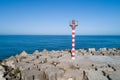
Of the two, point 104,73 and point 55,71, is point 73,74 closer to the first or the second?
point 55,71

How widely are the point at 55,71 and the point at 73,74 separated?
868mm

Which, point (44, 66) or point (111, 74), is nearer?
point (111, 74)

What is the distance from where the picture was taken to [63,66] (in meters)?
8.05

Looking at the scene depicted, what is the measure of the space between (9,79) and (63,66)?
2.87 metres

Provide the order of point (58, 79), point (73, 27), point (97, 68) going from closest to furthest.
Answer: point (58, 79)
point (97, 68)
point (73, 27)

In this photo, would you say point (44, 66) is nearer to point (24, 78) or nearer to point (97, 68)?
point (24, 78)

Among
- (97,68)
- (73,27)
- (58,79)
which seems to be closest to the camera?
(58,79)

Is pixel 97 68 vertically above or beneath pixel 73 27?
beneath

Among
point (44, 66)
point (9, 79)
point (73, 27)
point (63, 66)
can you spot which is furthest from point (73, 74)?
point (73, 27)

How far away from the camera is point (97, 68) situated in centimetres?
784

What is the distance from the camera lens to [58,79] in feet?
21.7

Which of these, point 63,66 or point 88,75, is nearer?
point 88,75

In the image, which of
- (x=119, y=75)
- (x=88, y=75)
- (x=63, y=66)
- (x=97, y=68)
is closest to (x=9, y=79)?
(x=63, y=66)

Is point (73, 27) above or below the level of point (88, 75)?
above
